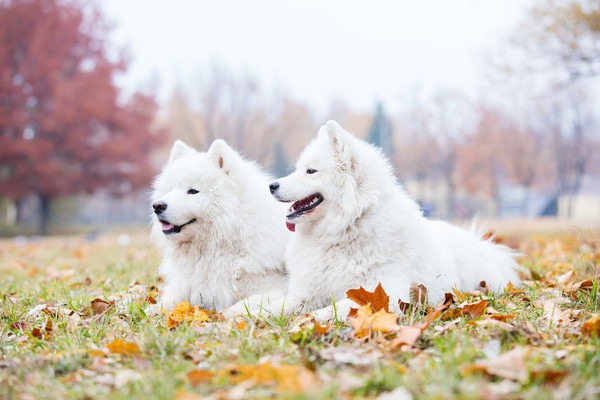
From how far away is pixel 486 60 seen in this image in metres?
11.6

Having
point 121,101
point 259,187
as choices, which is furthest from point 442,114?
point 259,187

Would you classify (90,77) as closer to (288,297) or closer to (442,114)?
(288,297)

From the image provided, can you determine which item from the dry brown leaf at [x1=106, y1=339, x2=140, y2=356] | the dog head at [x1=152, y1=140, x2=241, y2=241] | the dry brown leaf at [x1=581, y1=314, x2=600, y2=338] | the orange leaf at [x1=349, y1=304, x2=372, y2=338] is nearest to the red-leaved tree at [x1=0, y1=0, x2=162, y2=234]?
the dog head at [x1=152, y1=140, x2=241, y2=241]

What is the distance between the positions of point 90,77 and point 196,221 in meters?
17.6

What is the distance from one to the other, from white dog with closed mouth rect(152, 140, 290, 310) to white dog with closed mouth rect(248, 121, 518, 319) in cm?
37

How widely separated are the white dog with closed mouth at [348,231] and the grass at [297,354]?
26 centimetres

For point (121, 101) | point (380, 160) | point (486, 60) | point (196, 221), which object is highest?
point (121, 101)

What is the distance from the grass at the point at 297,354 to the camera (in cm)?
191

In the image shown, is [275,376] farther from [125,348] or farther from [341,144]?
[341,144]

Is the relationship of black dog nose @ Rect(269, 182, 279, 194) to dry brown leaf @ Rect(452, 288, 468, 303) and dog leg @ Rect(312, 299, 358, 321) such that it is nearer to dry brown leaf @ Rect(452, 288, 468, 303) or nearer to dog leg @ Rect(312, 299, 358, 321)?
dog leg @ Rect(312, 299, 358, 321)

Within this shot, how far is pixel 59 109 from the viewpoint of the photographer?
1816cm

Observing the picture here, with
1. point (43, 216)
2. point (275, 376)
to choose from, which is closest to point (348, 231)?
point (275, 376)

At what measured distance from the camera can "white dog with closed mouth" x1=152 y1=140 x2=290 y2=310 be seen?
12.8ft

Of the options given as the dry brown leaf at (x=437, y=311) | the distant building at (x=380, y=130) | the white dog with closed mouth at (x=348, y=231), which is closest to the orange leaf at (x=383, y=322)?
the dry brown leaf at (x=437, y=311)
